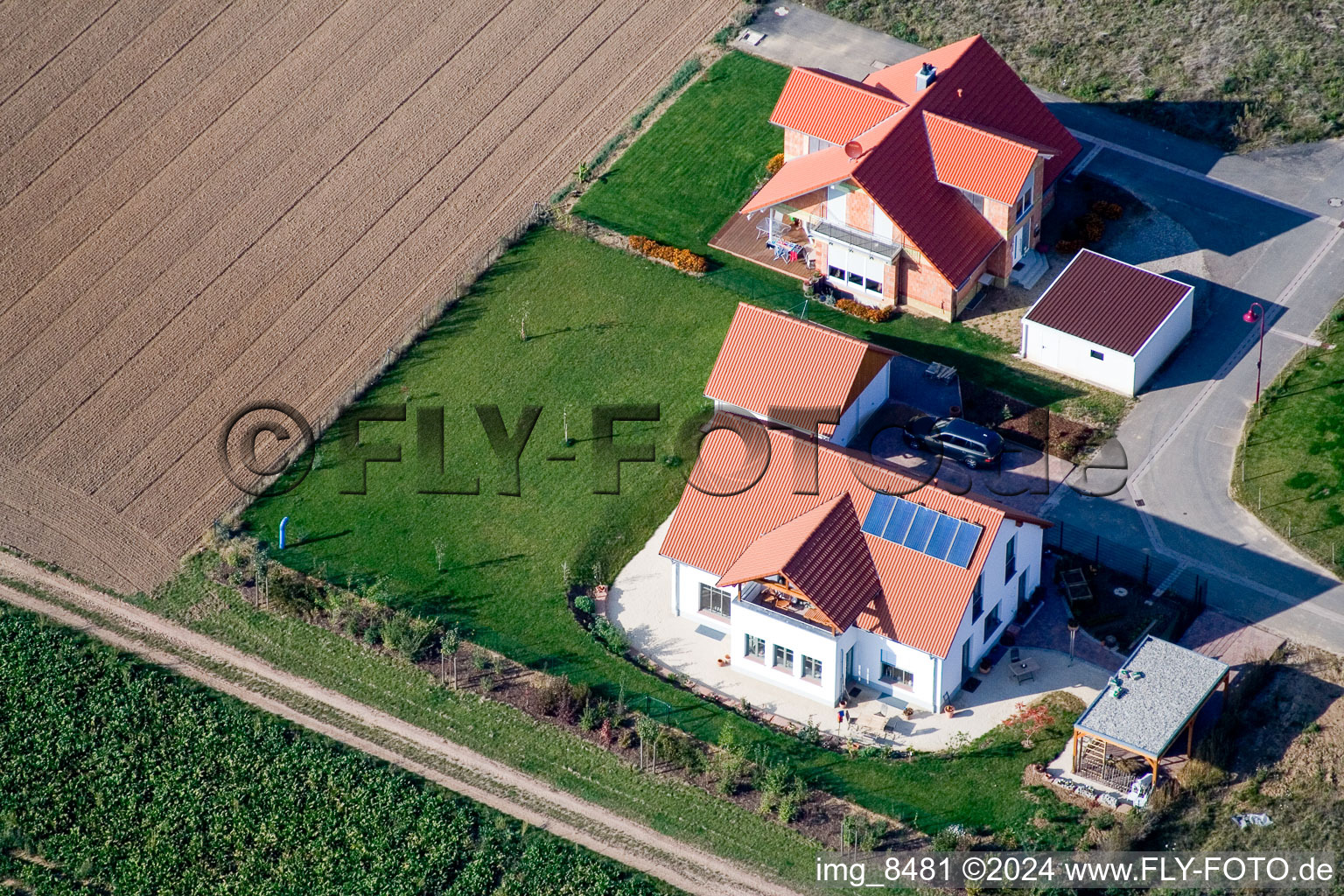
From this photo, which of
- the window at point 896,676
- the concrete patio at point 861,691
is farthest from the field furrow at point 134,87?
the window at point 896,676

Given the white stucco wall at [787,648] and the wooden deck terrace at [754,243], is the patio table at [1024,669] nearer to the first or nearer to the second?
the white stucco wall at [787,648]

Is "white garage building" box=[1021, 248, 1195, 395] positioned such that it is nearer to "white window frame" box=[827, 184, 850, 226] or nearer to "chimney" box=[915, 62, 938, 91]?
"white window frame" box=[827, 184, 850, 226]

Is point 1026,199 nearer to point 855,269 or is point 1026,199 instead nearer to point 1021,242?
point 1021,242

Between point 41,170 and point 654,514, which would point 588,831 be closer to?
point 654,514

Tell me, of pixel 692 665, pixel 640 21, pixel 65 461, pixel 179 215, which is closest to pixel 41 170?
pixel 179 215

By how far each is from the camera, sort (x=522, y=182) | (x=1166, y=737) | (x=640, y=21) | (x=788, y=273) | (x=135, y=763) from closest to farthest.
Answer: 1. (x=1166, y=737)
2. (x=135, y=763)
3. (x=788, y=273)
4. (x=522, y=182)
5. (x=640, y=21)

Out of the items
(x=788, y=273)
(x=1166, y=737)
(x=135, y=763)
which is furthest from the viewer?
(x=788, y=273)

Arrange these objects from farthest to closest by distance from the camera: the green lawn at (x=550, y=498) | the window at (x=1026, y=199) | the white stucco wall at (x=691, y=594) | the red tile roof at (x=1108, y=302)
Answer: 1. the window at (x=1026, y=199)
2. the red tile roof at (x=1108, y=302)
3. the white stucco wall at (x=691, y=594)
4. the green lawn at (x=550, y=498)

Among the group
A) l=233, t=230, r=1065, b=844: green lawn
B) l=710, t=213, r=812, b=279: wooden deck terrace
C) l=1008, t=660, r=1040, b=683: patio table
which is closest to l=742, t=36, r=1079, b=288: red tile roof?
l=710, t=213, r=812, b=279: wooden deck terrace
